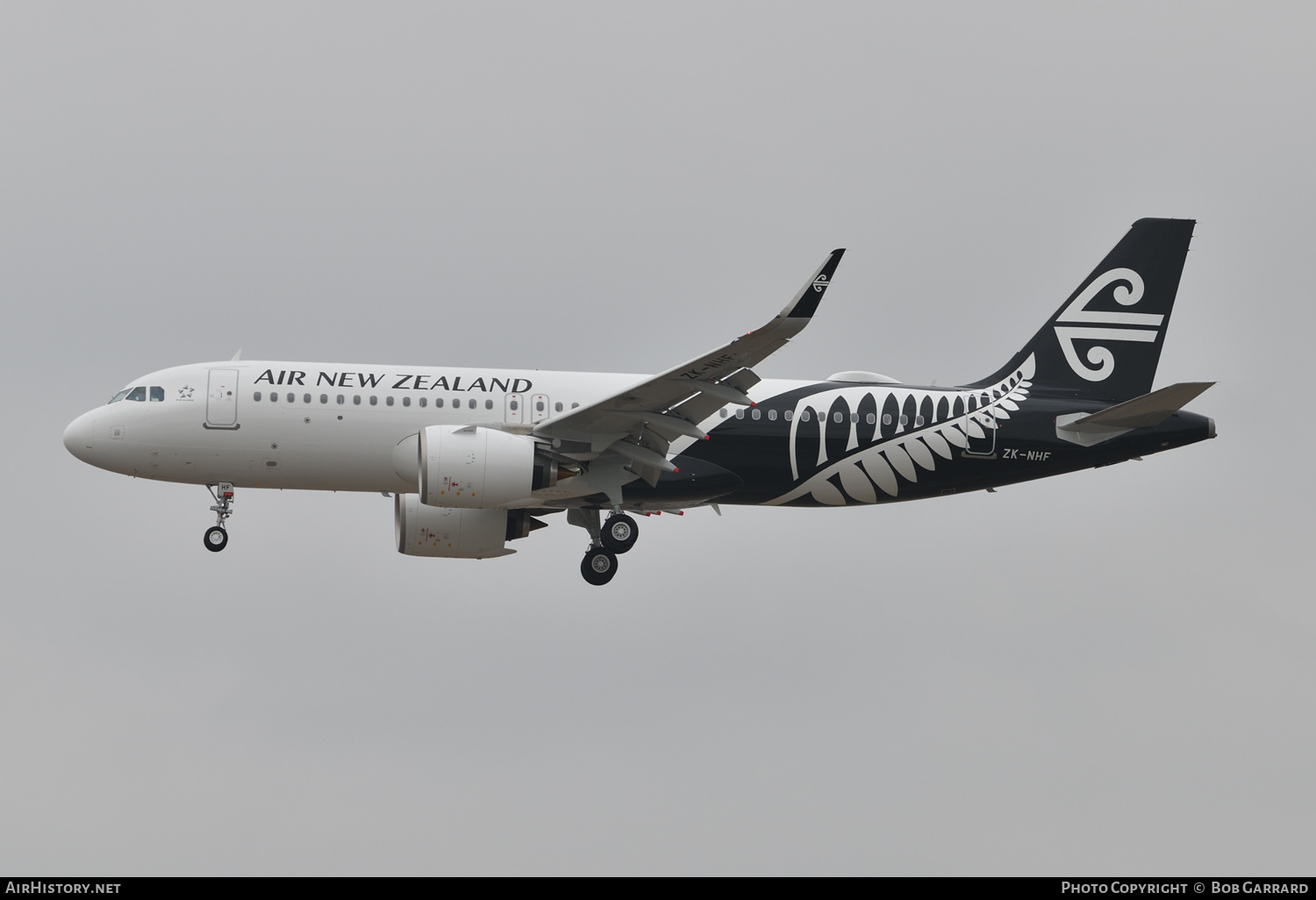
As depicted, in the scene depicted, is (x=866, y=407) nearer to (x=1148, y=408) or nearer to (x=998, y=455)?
(x=998, y=455)

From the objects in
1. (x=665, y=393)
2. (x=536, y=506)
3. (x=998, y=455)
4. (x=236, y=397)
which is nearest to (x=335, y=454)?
(x=236, y=397)

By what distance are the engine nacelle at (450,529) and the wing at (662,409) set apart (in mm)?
4729

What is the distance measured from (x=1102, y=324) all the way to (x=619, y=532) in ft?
46.6

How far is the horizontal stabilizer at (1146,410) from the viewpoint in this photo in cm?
3725

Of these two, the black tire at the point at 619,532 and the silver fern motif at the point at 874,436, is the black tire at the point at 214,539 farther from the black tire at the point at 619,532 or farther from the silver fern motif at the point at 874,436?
the silver fern motif at the point at 874,436

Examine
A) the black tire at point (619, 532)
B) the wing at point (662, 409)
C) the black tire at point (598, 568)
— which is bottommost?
the black tire at point (598, 568)

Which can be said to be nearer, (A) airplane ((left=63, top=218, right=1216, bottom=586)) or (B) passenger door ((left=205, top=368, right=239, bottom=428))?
(A) airplane ((left=63, top=218, right=1216, bottom=586))

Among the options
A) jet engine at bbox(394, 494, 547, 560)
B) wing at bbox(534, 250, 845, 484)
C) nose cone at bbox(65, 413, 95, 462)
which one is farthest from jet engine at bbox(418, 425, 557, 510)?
nose cone at bbox(65, 413, 95, 462)

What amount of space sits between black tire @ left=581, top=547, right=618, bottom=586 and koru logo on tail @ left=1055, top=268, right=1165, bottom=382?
43.4ft

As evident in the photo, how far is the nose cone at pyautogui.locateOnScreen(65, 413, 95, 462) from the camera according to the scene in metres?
37.2

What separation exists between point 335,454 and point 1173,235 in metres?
22.7

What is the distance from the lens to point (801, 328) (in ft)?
102

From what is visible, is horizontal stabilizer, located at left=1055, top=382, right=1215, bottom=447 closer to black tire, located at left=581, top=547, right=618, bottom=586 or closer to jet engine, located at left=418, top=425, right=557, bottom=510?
black tire, located at left=581, top=547, right=618, bottom=586

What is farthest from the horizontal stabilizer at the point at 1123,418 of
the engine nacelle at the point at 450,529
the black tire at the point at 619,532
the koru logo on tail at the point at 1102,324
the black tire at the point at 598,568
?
the engine nacelle at the point at 450,529
